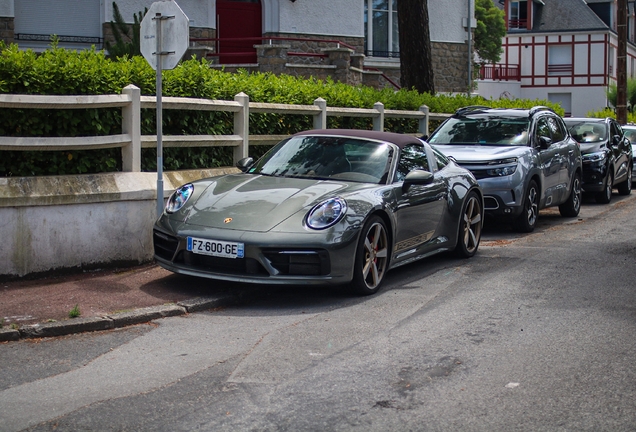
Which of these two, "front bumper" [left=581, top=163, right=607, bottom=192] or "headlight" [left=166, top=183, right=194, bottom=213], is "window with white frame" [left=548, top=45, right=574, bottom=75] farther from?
"headlight" [left=166, top=183, right=194, bottom=213]

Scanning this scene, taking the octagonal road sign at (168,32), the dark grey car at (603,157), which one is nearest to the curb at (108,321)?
the octagonal road sign at (168,32)

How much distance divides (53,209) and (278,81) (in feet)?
16.4

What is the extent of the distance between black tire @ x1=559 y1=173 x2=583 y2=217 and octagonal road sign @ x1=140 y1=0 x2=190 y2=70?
8.17 metres

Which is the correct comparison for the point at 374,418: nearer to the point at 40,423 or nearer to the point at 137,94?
the point at 40,423

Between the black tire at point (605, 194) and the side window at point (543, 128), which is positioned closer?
the side window at point (543, 128)

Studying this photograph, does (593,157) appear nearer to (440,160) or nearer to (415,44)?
(415,44)

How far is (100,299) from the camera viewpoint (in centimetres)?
779

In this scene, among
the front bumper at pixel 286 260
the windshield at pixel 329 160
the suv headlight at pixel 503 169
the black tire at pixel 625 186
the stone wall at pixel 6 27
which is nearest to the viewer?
the front bumper at pixel 286 260

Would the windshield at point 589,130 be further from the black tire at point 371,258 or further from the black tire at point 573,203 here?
the black tire at point 371,258

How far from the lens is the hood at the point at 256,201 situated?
26.0 feet

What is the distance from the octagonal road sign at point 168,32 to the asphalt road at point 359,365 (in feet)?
9.22

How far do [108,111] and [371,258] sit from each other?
3438mm

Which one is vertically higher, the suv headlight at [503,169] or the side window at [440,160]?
the side window at [440,160]

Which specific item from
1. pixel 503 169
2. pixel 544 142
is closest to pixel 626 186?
pixel 544 142
